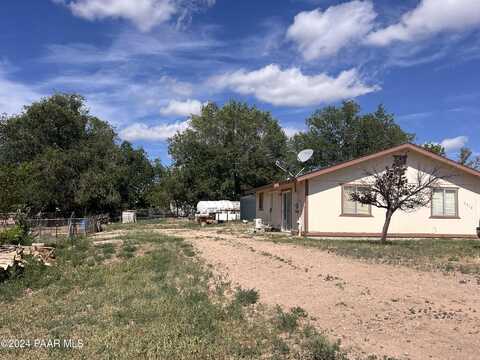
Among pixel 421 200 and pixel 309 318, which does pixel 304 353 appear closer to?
pixel 309 318

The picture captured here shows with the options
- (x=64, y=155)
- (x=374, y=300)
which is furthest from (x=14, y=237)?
(x=64, y=155)

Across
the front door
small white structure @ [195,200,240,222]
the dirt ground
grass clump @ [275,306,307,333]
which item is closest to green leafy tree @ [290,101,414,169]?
small white structure @ [195,200,240,222]

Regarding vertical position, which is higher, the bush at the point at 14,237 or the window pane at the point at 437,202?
the window pane at the point at 437,202

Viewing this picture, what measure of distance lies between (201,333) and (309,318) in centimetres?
150

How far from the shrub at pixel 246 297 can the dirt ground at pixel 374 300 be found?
152 millimetres

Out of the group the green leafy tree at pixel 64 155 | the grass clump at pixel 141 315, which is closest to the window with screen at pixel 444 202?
the grass clump at pixel 141 315

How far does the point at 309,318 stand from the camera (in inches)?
242

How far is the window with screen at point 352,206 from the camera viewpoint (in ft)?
62.2

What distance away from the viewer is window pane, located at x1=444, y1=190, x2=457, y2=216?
1958 cm

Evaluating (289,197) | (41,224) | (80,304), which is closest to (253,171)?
(289,197)

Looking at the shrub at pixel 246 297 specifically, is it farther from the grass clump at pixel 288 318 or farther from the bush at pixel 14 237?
the bush at pixel 14 237

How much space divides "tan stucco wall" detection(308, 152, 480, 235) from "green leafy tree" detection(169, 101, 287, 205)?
986 inches

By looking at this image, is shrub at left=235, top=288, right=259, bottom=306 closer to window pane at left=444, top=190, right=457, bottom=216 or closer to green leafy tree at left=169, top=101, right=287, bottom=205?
window pane at left=444, top=190, right=457, bottom=216

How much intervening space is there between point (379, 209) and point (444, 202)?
9.74 ft
